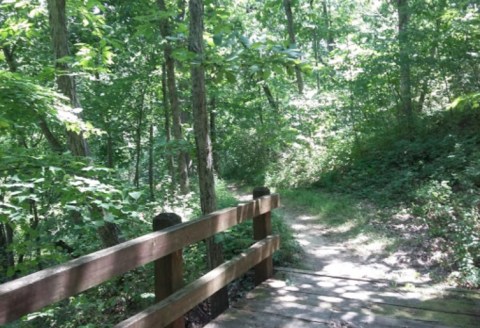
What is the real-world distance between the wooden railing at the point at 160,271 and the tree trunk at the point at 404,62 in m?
8.11

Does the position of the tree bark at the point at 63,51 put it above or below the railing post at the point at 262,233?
above

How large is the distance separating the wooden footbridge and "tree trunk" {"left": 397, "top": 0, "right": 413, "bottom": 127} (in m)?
7.88

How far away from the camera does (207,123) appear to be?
202 inches

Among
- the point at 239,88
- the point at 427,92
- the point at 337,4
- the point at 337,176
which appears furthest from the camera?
the point at 337,4

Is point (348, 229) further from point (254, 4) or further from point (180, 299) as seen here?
point (254, 4)

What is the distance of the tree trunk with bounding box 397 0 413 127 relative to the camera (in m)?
11.3

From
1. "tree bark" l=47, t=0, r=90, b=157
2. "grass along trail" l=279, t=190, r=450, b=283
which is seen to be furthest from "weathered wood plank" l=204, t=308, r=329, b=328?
"tree bark" l=47, t=0, r=90, b=157

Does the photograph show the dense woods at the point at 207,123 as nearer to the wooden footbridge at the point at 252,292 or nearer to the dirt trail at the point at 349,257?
the dirt trail at the point at 349,257

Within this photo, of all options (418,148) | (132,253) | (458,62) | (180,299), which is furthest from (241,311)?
(458,62)

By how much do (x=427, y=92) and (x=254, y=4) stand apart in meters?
12.6

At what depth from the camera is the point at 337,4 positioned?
89.4 ft

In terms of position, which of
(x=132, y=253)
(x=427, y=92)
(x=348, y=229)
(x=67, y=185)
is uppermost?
(x=427, y=92)

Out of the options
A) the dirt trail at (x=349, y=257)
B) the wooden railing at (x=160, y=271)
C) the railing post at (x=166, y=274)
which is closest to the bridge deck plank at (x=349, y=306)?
the wooden railing at (x=160, y=271)

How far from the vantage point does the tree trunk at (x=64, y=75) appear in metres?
6.26
